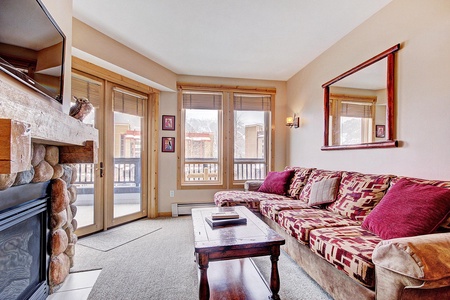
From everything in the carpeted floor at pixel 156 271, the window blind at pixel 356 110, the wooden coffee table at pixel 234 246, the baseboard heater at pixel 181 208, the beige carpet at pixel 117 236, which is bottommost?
the beige carpet at pixel 117 236

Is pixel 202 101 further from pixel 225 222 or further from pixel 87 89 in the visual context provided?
pixel 225 222

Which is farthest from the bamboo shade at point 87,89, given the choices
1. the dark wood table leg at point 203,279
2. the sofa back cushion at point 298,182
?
the sofa back cushion at point 298,182

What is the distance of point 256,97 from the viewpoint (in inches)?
173

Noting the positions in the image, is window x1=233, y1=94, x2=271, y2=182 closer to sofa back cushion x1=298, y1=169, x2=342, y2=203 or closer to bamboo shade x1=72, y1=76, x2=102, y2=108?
sofa back cushion x1=298, y1=169, x2=342, y2=203

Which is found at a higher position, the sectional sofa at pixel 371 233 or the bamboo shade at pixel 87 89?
the bamboo shade at pixel 87 89

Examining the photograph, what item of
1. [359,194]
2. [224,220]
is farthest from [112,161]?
[359,194]

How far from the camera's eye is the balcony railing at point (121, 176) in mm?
2996

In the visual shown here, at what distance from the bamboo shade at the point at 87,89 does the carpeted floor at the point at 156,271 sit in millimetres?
1882

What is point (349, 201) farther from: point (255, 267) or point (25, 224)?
point (25, 224)

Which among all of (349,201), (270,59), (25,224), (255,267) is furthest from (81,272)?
A: (270,59)

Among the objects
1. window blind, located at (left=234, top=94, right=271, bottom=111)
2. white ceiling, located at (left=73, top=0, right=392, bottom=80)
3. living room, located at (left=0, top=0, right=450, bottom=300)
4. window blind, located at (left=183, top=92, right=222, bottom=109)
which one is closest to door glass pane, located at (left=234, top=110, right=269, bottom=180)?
window blind, located at (left=234, top=94, right=271, bottom=111)

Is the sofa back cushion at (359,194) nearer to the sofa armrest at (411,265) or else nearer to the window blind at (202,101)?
the sofa armrest at (411,265)

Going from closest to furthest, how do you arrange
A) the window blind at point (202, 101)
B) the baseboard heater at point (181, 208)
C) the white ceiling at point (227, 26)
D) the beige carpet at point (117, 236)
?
1. the white ceiling at point (227, 26)
2. the beige carpet at point (117, 236)
3. the baseboard heater at point (181, 208)
4. the window blind at point (202, 101)

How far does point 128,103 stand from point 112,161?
Result: 98cm
